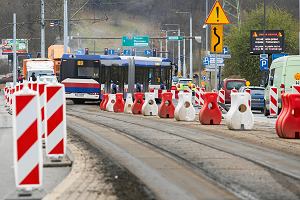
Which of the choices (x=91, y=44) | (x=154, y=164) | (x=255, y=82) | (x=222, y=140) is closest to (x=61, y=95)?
(x=154, y=164)

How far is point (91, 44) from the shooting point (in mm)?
139125

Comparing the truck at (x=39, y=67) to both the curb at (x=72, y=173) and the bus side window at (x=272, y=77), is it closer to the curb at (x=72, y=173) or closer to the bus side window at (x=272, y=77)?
the bus side window at (x=272, y=77)

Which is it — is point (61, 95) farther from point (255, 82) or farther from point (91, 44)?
point (91, 44)

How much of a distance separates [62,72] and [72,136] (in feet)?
102

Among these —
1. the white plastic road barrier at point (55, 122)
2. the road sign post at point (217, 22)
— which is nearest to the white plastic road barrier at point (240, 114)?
the road sign post at point (217, 22)

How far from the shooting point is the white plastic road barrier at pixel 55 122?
490 inches

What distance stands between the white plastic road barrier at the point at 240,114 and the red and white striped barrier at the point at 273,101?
332 inches

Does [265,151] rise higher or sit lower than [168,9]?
lower

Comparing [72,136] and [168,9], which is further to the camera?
[168,9]

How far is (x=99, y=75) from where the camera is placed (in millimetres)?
49312

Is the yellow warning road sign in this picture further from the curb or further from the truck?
the truck

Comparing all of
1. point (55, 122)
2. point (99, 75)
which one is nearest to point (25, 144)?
point (55, 122)

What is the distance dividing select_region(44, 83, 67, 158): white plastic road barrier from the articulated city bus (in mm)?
36157

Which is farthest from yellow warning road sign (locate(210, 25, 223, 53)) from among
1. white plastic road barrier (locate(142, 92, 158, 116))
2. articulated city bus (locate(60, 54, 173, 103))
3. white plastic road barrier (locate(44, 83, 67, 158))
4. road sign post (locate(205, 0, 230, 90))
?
articulated city bus (locate(60, 54, 173, 103))
